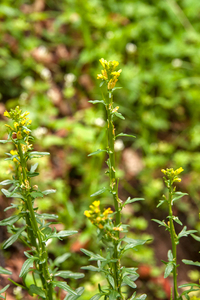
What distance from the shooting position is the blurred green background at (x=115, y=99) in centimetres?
224

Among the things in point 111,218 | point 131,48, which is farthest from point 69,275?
point 131,48

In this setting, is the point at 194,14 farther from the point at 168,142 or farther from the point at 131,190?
the point at 131,190

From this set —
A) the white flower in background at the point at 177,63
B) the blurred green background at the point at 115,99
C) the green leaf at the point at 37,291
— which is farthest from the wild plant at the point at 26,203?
the white flower in background at the point at 177,63

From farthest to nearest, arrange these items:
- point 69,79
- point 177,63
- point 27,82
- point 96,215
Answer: point 177,63 < point 69,79 < point 27,82 < point 96,215

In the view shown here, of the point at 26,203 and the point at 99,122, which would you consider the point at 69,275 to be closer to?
the point at 26,203

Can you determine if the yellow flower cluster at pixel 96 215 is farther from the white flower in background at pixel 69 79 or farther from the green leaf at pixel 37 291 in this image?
the white flower in background at pixel 69 79

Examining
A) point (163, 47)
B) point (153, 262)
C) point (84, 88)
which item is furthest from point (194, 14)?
point (153, 262)

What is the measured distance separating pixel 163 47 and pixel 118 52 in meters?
0.58

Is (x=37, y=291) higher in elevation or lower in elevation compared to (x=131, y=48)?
lower

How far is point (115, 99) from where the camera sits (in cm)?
312

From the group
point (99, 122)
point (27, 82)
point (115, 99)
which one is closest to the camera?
point (99, 122)

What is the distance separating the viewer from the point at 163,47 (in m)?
3.26

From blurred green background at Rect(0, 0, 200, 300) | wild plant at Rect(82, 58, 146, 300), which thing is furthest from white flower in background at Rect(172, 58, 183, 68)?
wild plant at Rect(82, 58, 146, 300)

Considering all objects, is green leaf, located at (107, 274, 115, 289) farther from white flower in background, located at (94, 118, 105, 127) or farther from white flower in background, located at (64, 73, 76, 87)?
white flower in background, located at (64, 73, 76, 87)
